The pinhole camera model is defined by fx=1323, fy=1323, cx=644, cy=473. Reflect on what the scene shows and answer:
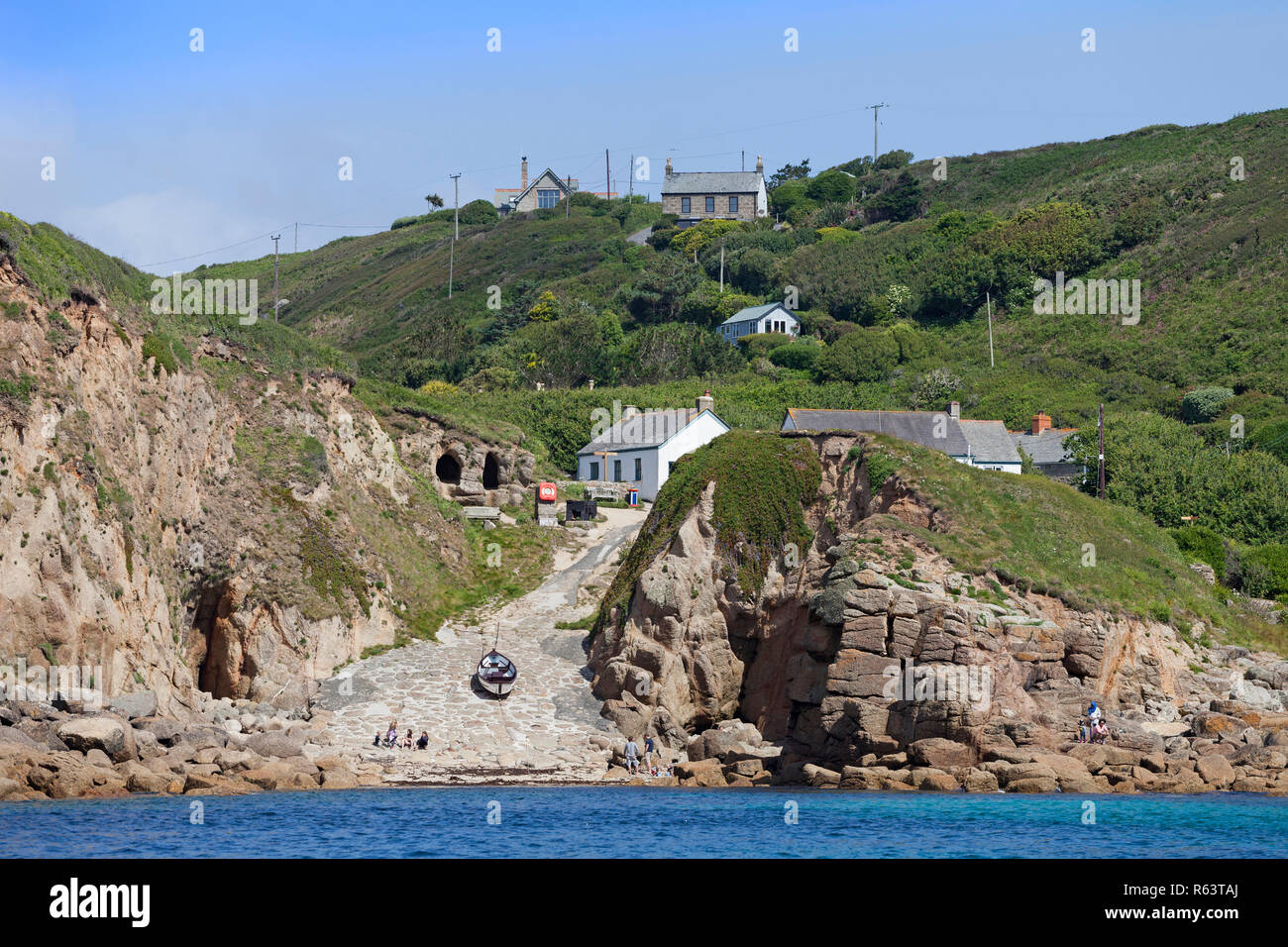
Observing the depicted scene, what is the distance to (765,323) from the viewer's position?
345ft

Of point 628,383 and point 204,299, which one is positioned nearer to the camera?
point 204,299

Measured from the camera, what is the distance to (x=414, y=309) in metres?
132

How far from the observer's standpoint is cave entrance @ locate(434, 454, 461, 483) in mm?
61344

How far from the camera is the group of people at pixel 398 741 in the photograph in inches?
1469

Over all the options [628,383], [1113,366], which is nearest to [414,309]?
[628,383]

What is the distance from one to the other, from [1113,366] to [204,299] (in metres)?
63.4

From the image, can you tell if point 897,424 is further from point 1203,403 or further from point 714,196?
point 714,196

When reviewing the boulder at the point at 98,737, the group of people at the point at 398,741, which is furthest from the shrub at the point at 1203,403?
the boulder at the point at 98,737

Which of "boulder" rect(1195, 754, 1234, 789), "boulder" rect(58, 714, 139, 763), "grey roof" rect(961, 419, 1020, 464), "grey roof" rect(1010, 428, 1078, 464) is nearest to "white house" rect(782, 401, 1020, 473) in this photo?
"grey roof" rect(961, 419, 1020, 464)

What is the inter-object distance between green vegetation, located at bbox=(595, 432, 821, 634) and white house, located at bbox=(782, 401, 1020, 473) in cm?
2173

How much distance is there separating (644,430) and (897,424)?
44.8 ft

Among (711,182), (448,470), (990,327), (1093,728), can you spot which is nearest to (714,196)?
(711,182)

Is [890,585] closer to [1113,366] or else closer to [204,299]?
[204,299]

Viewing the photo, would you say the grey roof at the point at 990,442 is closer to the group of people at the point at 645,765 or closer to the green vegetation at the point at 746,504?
the green vegetation at the point at 746,504
